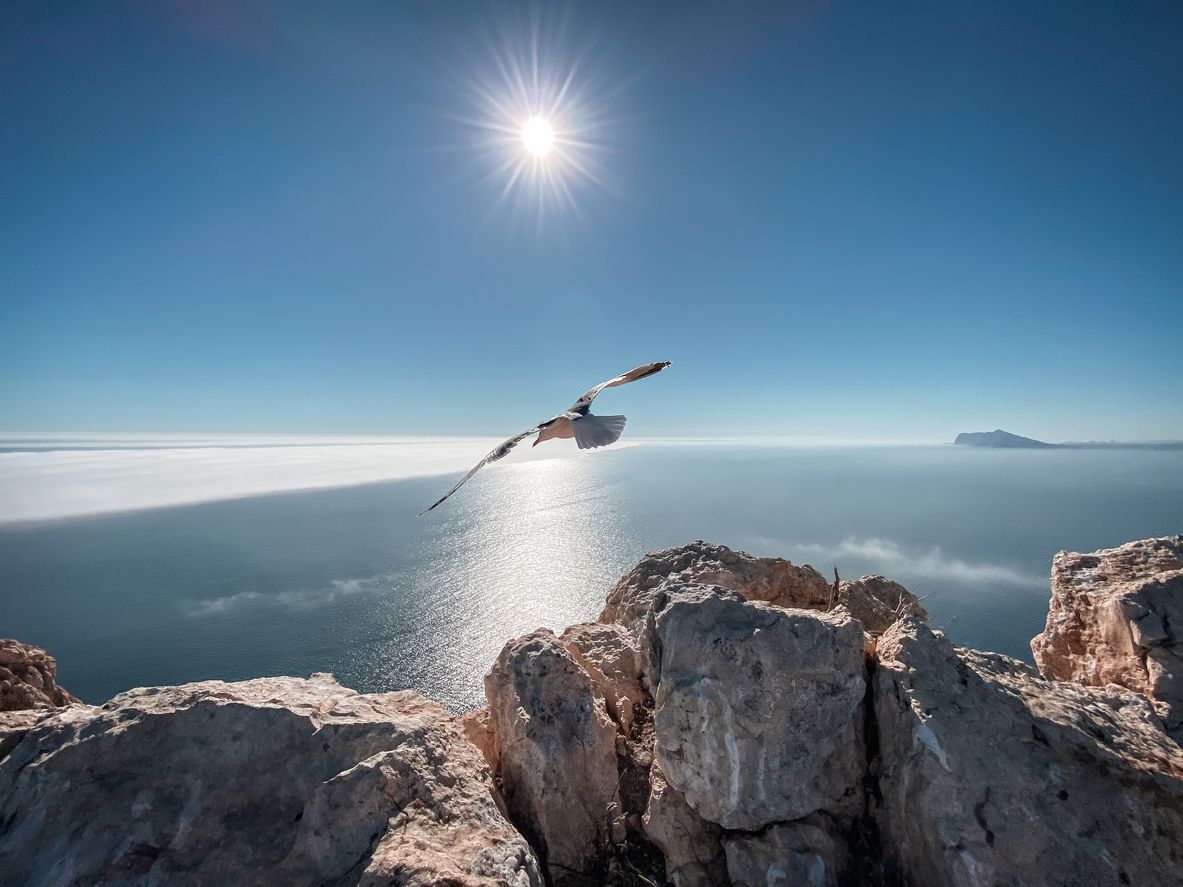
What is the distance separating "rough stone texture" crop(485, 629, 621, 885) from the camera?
15.8 feet

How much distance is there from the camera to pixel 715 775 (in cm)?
449

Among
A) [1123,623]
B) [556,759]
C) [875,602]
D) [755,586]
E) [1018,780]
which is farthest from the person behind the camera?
[755,586]

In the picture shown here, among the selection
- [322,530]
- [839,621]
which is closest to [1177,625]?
[839,621]

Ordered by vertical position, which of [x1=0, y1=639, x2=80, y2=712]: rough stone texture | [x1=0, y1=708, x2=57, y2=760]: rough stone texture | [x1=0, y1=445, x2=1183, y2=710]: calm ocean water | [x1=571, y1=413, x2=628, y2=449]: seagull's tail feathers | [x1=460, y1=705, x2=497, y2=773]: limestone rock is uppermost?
[x1=571, y1=413, x2=628, y2=449]: seagull's tail feathers

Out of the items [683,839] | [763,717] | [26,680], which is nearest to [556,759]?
[683,839]

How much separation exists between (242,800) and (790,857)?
475 cm

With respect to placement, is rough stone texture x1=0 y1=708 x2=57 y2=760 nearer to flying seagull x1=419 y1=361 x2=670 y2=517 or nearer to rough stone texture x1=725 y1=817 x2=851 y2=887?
flying seagull x1=419 y1=361 x2=670 y2=517

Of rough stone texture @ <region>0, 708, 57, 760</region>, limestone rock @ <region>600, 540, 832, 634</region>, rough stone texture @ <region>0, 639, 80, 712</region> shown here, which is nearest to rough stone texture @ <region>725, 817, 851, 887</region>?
limestone rock @ <region>600, 540, 832, 634</region>

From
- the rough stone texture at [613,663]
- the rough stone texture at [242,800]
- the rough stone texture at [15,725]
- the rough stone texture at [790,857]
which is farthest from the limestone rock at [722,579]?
the rough stone texture at [15,725]

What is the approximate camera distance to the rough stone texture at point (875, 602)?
26.2 feet

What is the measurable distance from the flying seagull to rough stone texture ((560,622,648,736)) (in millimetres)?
2747

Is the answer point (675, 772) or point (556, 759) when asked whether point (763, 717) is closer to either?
point (675, 772)

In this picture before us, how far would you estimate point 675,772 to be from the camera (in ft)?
15.4

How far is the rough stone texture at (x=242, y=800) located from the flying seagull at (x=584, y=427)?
2.38 m
